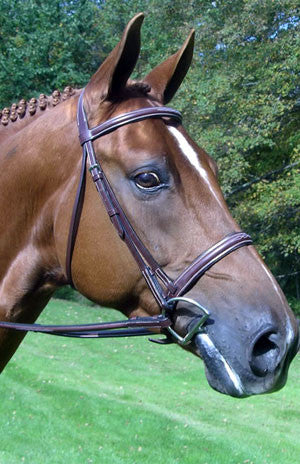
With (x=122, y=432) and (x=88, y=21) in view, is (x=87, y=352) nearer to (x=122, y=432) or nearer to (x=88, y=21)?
(x=122, y=432)

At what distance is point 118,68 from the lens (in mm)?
2486

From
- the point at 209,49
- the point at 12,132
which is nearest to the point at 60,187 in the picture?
the point at 12,132

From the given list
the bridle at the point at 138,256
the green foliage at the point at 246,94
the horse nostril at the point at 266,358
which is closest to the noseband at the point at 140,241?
the bridle at the point at 138,256

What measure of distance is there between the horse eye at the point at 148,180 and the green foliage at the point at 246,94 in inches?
521

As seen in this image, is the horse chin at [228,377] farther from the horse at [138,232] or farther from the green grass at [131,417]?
the green grass at [131,417]

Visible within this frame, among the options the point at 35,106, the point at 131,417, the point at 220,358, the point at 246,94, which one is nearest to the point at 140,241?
the point at 220,358

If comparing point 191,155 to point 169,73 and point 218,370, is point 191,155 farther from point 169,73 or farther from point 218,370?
point 218,370

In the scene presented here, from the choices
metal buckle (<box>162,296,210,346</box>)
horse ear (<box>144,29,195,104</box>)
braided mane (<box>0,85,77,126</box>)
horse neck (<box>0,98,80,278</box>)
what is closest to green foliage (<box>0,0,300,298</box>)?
horse ear (<box>144,29,195,104</box>)

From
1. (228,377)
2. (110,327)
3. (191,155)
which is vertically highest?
(191,155)

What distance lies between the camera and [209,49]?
1784 cm

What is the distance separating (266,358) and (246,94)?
15.2 metres

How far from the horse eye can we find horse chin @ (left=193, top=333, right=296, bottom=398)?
64 cm

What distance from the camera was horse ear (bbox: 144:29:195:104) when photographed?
2.80 metres

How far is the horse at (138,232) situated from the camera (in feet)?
7.09
